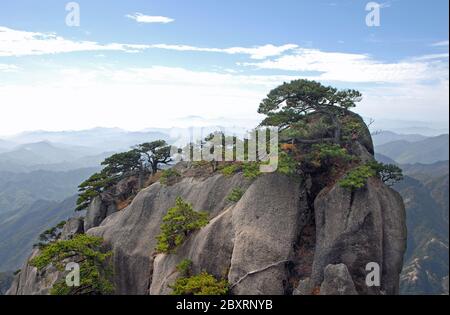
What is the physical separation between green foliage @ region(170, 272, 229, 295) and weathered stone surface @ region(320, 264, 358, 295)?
5695 millimetres

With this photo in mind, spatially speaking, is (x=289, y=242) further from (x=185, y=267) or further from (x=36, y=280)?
(x=36, y=280)

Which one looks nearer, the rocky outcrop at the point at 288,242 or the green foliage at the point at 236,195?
the rocky outcrop at the point at 288,242

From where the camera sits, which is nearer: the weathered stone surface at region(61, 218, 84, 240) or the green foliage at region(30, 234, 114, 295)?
the green foliage at region(30, 234, 114, 295)

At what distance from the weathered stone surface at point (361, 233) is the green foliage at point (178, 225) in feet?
28.0

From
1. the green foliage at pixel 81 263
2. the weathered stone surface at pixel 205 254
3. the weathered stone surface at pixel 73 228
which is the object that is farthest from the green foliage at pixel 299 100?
the weathered stone surface at pixel 73 228

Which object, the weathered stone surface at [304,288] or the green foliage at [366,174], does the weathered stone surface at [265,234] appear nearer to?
the weathered stone surface at [304,288]

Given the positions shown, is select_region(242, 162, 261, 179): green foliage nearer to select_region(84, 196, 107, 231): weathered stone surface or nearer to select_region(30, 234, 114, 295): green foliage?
select_region(30, 234, 114, 295): green foliage

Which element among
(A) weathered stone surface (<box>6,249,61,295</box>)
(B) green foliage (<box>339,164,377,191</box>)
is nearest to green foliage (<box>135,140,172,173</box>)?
(A) weathered stone surface (<box>6,249,61,295</box>)

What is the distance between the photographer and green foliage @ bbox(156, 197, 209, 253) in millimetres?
26734

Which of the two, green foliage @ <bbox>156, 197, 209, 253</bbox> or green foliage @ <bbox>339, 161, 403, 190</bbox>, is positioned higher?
green foliage @ <bbox>339, 161, 403, 190</bbox>

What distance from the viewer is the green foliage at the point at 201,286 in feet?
69.7

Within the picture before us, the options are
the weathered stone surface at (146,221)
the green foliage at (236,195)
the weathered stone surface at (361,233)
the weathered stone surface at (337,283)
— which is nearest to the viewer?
the weathered stone surface at (337,283)
